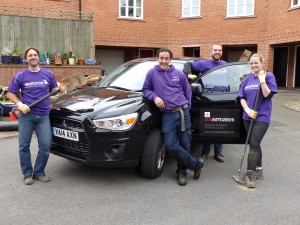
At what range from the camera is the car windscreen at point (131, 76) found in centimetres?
504

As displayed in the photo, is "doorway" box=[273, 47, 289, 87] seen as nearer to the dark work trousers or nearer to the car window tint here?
the car window tint

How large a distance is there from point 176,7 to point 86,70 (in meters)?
8.33

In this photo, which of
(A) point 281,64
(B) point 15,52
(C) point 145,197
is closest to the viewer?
(C) point 145,197

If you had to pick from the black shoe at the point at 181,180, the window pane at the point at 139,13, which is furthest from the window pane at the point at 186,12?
the black shoe at the point at 181,180

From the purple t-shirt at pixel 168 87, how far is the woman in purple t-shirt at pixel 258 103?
0.82 meters

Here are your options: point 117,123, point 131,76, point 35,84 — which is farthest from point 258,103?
point 35,84

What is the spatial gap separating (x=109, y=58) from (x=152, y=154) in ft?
52.1

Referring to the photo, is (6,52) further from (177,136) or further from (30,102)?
(177,136)

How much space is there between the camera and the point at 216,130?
4750 mm

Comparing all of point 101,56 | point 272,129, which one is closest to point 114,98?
point 272,129

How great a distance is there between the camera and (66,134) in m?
4.15

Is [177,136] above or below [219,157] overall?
above

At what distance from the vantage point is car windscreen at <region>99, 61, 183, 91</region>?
5043 millimetres

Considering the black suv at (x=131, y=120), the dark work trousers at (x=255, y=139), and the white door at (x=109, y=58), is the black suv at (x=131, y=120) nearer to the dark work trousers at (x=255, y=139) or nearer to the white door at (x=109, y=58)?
the dark work trousers at (x=255, y=139)
